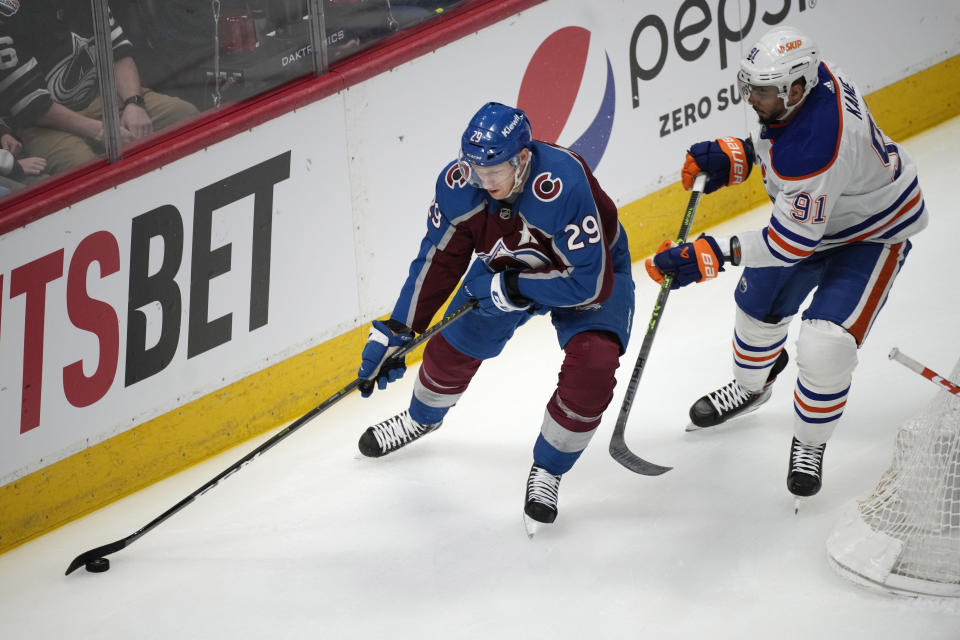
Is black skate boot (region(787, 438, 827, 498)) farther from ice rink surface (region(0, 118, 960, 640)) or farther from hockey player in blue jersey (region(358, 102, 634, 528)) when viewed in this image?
hockey player in blue jersey (region(358, 102, 634, 528))

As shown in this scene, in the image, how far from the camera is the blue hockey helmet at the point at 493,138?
9.93ft

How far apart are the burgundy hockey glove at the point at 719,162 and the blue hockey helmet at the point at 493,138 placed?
2.56ft

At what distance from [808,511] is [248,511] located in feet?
5.44

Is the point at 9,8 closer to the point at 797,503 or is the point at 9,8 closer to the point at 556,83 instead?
the point at 556,83

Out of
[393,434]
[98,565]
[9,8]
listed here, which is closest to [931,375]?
[393,434]

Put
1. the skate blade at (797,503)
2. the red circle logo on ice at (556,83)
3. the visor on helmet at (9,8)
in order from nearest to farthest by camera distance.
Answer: the skate blade at (797,503), the visor on helmet at (9,8), the red circle logo on ice at (556,83)

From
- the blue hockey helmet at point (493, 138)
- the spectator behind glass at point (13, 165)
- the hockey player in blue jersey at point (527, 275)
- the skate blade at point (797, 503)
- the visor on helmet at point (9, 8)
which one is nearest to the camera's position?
the blue hockey helmet at point (493, 138)

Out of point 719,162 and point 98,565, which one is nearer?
point 98,565

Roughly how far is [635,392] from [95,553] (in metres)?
1.61

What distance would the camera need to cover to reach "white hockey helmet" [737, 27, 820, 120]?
10.1ft

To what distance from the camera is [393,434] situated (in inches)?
154

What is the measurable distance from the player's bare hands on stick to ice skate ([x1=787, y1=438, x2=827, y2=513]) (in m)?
1.11

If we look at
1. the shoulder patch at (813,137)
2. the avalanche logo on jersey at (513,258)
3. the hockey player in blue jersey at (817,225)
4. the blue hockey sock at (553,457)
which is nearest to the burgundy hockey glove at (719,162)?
the hockey player in blue jersey at (817,225)

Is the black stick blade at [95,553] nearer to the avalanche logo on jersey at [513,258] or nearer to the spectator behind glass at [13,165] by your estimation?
the spectator behind glass at [13,165]
